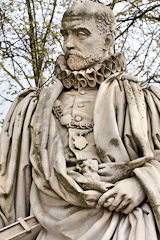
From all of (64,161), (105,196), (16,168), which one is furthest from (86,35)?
(105,196)

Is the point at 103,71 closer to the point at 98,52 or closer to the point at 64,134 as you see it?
the point at 98,52

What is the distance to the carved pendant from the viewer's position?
451 cm

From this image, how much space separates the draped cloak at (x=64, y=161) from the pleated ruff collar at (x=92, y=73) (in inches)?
3.5

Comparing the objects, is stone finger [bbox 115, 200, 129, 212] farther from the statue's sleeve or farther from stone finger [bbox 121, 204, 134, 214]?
the statue's sleeve

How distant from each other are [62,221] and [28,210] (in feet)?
1.93

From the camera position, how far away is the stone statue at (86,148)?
4141mm

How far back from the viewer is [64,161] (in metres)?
4.36

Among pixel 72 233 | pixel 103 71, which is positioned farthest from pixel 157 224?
pixel 103 71

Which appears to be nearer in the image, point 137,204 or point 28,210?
point 137,204

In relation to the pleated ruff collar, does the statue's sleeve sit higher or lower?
lower

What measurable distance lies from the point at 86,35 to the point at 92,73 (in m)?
0.33

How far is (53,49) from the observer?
961 centimetres

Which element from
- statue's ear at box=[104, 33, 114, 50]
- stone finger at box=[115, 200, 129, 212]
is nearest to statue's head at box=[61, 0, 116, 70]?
statue's ear at box=[104, 33, 114, 50]

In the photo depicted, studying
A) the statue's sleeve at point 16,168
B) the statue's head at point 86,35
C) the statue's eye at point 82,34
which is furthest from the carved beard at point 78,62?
the statue's sleeve at point 16,168
